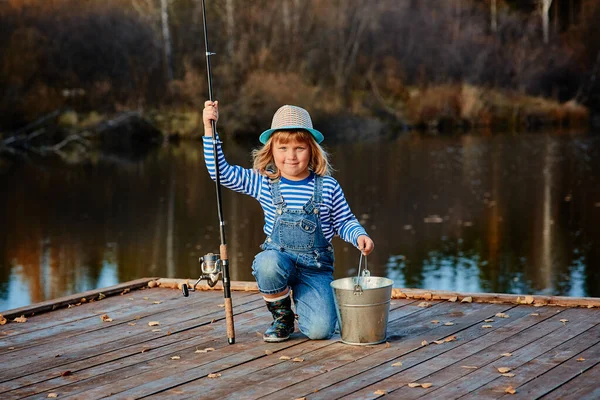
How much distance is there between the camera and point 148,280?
626 cm

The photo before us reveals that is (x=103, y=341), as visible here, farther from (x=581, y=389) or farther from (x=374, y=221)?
(x=374, y=221)

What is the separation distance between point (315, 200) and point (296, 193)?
0.32ft

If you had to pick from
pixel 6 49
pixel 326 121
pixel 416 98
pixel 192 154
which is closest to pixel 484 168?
pixel 192 154

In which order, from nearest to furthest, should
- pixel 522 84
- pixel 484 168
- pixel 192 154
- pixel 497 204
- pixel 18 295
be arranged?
1. pixel 18 295
2. pixel 497 204
3. pixel 484 168
4. pixel 192 154
5. pixel 522 84

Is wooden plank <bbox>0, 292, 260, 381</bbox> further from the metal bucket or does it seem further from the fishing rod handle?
the metal bucket

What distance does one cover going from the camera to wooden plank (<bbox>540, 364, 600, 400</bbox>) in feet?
12.1

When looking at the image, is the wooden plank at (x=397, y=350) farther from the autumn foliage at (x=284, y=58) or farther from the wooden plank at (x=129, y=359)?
the autumn foliage at (x=284, y=58)

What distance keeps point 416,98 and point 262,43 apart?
5.70 meters

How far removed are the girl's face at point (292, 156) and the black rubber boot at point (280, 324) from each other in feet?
2.04

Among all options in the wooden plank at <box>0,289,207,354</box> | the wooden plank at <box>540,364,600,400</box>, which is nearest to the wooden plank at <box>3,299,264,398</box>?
the wooden plank at <box>0,289,207,354</box>

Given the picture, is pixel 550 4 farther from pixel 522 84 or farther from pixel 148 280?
pixel 148 280

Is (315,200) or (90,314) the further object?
(90,314)

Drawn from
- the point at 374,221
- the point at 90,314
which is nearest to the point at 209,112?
the point at 90,314

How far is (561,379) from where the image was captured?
12.8 ft
